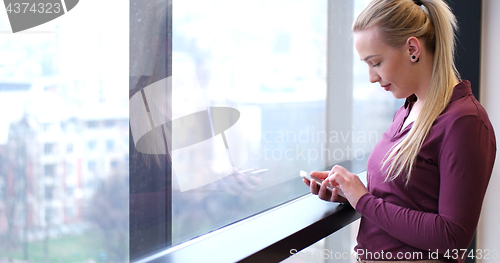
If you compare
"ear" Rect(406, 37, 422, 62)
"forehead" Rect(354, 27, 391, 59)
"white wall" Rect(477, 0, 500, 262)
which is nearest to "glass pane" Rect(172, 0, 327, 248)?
"forehead" Rect(354, 27, 391, 59)

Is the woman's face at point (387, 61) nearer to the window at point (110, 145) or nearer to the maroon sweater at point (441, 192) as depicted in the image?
the maroon sweater at point (441, 192)

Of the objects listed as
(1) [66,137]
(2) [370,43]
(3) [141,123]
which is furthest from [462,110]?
(1) [66,137]

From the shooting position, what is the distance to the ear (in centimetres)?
92

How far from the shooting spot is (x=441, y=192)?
0.84m

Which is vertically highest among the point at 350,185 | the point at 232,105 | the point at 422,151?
the point at 232,105

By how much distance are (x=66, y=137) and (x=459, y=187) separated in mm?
832

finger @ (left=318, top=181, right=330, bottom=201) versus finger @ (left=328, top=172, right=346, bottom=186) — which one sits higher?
finger @ (left=328, top=172, right=346, bottom=186)

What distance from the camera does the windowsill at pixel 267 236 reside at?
90 cm

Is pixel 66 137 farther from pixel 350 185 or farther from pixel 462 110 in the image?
pixel 462 110

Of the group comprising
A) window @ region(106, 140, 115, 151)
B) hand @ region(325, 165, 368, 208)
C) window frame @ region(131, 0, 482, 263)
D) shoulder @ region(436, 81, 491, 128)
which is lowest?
window frame @ region(131, 0, 482, 263)
